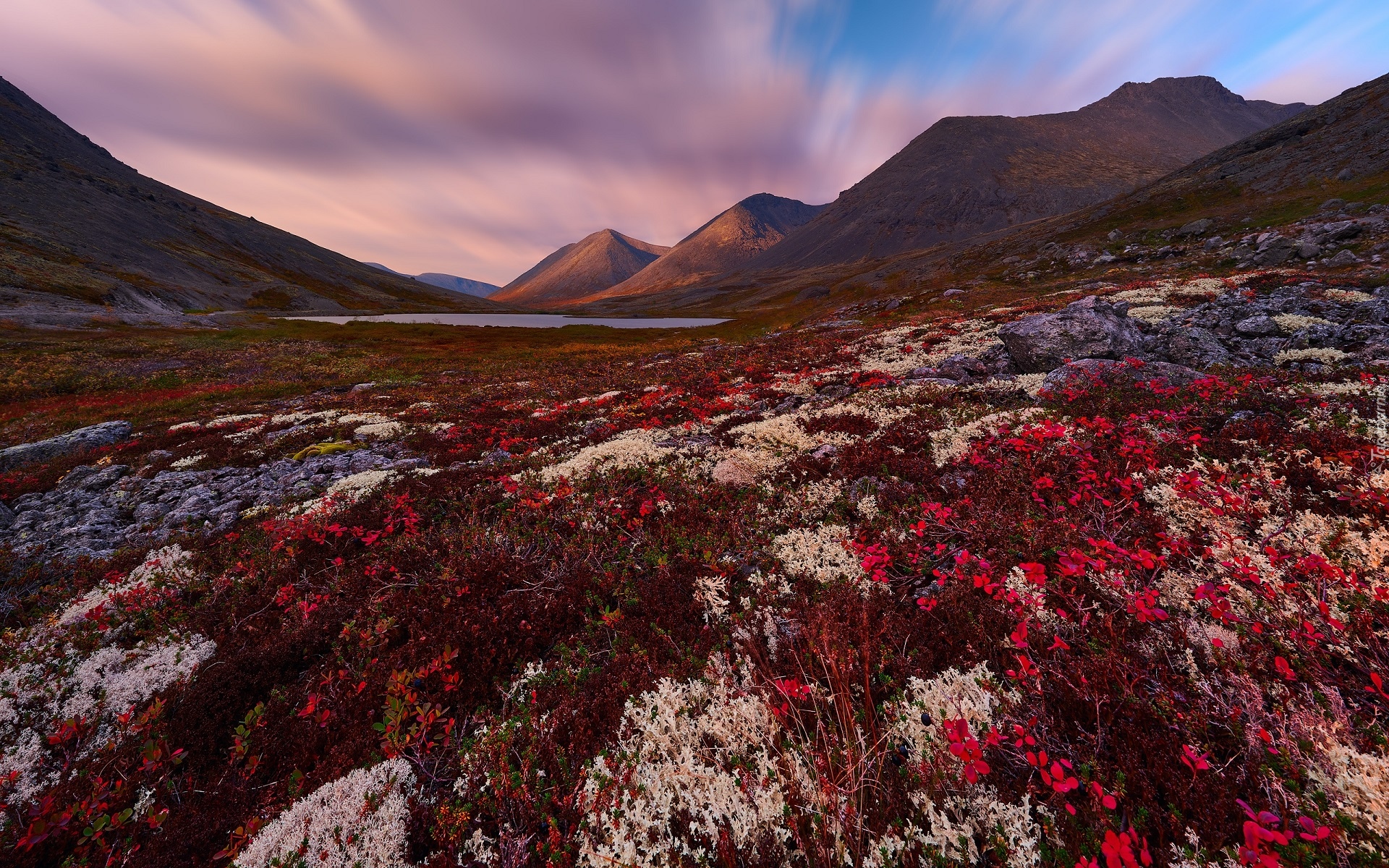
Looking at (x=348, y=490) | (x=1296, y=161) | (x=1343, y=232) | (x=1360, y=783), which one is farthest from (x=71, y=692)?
(x=1296, y=161)

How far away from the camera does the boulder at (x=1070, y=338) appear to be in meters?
14.9

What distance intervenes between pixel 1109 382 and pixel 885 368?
764 centimetres

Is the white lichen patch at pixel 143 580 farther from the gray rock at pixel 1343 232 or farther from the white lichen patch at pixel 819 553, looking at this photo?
the gray rock at pixel 1343 232

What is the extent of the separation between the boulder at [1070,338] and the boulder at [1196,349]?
3.43 ft

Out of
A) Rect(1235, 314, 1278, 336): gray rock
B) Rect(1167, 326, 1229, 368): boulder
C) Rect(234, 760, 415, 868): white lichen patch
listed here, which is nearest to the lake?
Rect(1167, 326, 1229, 368): boulder

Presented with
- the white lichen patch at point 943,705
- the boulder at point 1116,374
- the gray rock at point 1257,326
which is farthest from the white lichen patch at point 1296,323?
Result: the white lichen patch at point 943,705

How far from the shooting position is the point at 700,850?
150 inches

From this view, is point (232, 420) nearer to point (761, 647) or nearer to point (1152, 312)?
point (761, 647)

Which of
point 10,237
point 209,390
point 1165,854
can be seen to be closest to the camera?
point 1165,854

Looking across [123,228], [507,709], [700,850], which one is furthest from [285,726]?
[123,228]

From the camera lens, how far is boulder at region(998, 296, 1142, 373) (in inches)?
585

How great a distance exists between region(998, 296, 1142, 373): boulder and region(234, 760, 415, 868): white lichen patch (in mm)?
18802

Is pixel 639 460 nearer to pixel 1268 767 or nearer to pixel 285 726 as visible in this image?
pixel 285 726

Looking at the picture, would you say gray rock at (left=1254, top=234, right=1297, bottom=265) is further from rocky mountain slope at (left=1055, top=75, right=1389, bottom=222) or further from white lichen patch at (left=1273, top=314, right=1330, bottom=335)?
rocky mountain slope at (left=1055, top=75, right=1389, bottom=222)
